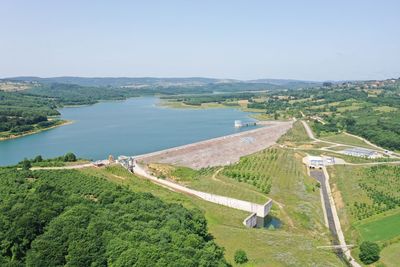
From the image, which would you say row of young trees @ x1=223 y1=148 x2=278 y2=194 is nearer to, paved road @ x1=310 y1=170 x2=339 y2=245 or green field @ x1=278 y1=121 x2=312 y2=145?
paved road @ x1=310 y1=170 x2=339 y2=245

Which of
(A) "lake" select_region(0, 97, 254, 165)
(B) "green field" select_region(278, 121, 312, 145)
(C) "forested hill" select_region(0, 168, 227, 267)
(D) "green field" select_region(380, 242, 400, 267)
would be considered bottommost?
(A) "lake" select_region(0, 97, 254, 165)

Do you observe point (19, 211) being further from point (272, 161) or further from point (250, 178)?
point (272, 161)

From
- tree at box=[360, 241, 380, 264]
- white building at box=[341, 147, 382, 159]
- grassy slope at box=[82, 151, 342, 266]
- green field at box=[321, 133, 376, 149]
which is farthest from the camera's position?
green field at box=[321, 133, 376, 149]

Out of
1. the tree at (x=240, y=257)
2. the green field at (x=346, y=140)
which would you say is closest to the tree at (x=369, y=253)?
the tree at (x=240, y=257)

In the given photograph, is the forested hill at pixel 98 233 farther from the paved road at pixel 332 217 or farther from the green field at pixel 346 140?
the green field at pixel 346 140

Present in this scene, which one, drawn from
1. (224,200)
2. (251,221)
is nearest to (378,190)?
(251,221)

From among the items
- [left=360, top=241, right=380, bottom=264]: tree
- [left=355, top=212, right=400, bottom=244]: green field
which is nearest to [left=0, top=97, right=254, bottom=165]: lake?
[left=355, top=212, right=400, bottom=244]: green field
